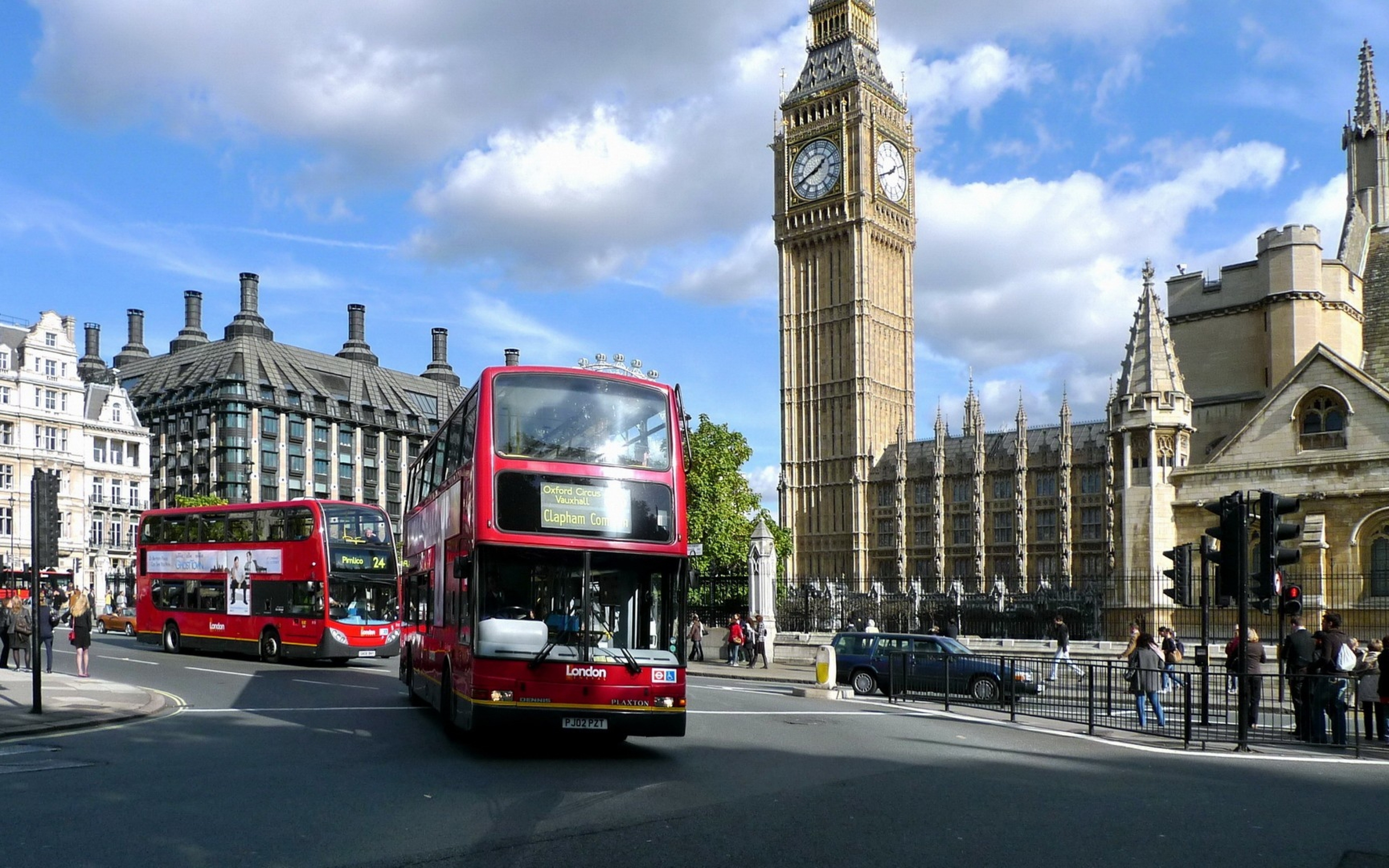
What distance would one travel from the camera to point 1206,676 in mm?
15336

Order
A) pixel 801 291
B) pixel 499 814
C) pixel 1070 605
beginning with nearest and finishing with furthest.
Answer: pixel 499 814 → pixel 1070 605 → pixel 801 291

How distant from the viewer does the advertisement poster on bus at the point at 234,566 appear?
2736 cm

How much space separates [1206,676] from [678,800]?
8482 mm

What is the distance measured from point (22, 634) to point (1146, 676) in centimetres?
2080

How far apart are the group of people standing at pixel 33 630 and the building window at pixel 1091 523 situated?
6129 centimetres

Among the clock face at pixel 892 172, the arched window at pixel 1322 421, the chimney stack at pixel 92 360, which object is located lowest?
the arched window at pixel 1322 421

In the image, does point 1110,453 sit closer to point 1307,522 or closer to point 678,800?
point 1307,522

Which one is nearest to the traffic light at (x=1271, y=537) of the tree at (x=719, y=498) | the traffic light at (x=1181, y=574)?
the traffic light at (x=1181, y=574)

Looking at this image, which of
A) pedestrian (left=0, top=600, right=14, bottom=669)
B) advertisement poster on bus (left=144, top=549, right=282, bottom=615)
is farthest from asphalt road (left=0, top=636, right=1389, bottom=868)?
advertisement poster on bus (left=144, top=549, right=282, bottom=615)

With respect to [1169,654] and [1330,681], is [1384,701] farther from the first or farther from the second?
[1169,654]

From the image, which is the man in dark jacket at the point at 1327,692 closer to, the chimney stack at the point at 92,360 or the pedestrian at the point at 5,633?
the pedestrian at the point at 5,633

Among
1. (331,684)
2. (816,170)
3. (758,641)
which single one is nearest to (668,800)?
(331,684)

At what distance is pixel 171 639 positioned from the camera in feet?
102

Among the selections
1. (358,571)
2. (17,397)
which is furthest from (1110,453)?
(17,397)
